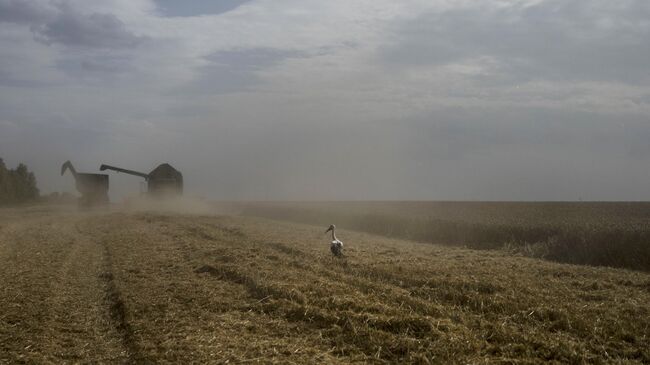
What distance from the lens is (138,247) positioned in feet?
64.9

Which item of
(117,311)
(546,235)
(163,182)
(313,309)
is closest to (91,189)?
(163,182)

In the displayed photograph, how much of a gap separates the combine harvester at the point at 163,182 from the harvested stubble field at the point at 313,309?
31.8 metres

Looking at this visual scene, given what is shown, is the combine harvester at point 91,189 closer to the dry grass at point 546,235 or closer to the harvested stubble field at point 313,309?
the dry grass at point 546,235

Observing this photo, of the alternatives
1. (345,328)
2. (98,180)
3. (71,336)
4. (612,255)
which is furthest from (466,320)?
(98,180)

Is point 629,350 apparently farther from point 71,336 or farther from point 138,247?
point 138,247

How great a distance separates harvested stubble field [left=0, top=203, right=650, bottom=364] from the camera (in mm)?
8047

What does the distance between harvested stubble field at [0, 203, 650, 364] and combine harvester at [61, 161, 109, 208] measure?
A: 3378 cm

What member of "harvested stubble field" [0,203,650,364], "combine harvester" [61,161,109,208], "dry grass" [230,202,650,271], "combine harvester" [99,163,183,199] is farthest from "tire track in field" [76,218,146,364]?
"combine harvester" [61,161,109,208]

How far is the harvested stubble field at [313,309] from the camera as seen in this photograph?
8.05 m

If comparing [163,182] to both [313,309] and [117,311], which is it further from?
[313,309]

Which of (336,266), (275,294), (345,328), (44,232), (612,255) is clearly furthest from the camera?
(44,232)

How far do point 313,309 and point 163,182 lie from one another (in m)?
41.9

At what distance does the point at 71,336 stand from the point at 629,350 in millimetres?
8234

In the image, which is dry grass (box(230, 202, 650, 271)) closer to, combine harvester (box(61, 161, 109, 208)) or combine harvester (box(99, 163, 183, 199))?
combine harvester (box(99, 163, 183, 199))
